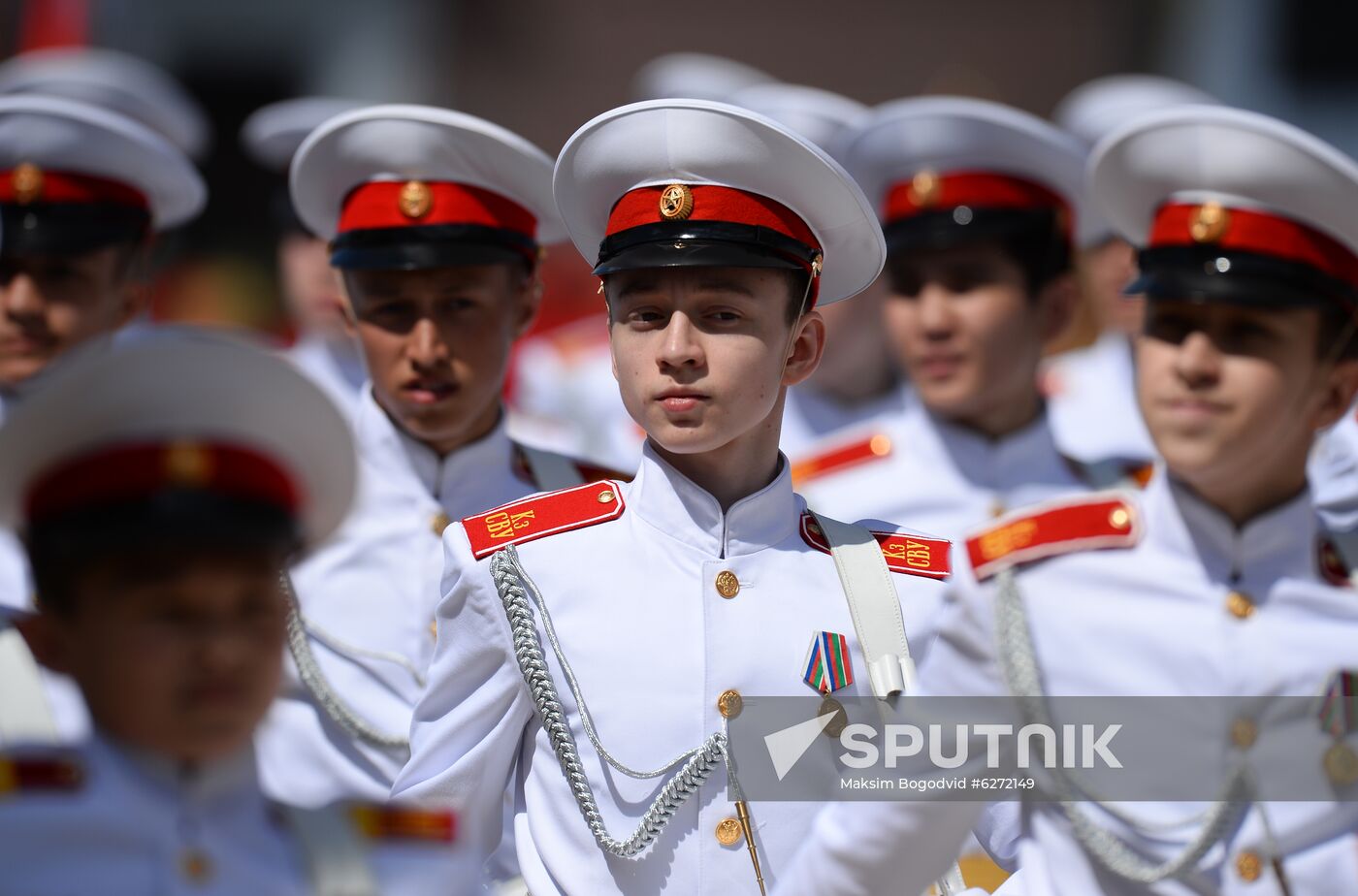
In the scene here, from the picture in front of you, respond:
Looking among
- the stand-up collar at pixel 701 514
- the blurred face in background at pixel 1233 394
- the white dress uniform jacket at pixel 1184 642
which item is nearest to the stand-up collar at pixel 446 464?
the stand-up collar at pixel 701 514

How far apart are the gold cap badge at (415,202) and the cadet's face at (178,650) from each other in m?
1.95

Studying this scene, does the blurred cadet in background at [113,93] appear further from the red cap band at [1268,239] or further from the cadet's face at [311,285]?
the red cap band at [1268,239]

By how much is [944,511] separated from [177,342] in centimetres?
361

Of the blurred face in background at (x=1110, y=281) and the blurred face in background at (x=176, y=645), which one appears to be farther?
the blurred face in background at (x=1110, y=281)

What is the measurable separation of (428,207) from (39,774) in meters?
2.06

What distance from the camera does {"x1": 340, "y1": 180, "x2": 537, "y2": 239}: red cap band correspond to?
4.33 meters

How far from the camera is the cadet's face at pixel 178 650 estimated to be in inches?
96.2

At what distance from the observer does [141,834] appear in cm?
257

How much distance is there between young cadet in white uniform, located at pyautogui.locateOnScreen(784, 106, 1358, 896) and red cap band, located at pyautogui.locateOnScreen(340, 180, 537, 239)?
5.01 feet

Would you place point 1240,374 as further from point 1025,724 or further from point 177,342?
point 177,342

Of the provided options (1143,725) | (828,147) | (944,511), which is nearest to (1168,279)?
(1143,725)

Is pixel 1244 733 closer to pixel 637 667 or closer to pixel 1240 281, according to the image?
pixel 1240 281

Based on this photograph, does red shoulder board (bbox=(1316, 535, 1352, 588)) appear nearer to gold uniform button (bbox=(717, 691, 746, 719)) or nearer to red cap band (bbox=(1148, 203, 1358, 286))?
red cap band (bbox=(1148, 203, 1358, 286))

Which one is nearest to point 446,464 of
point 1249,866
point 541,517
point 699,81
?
point 541,517
